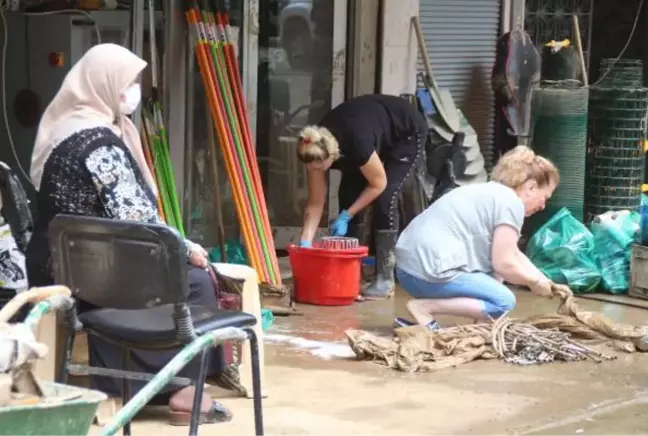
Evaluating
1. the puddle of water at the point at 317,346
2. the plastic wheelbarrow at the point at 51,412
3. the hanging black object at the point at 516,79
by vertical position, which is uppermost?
the hanging black object at the point at 516,79

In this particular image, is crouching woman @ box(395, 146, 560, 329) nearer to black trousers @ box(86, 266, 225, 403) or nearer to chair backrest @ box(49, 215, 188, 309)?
black trousers @ box(86, 266, 225, 403)

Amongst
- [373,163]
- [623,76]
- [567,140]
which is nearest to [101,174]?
[373,163]

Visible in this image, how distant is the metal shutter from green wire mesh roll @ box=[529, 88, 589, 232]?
2.07 feet

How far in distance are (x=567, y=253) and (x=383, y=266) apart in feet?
4.24

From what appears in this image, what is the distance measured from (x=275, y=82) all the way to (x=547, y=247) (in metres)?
2.13

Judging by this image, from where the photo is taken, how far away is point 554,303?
25.4 ft

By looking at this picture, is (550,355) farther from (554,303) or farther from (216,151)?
(216,151)

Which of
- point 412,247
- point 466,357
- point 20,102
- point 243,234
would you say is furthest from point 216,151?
point 466,357

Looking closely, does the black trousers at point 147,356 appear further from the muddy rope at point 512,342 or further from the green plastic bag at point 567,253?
the green plastic bag at point 567,253

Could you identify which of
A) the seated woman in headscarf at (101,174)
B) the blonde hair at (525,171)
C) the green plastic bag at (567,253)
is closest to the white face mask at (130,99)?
the seated woman in headscarf at (101,174)

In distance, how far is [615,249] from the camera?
8141mm

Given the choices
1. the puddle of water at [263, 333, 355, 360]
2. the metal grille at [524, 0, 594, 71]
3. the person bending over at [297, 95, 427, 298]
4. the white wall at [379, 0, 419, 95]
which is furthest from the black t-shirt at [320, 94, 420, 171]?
the metal grille at [524, 0, 594, 71]

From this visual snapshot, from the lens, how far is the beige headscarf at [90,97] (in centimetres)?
482

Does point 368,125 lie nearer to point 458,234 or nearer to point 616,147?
point 458,234
